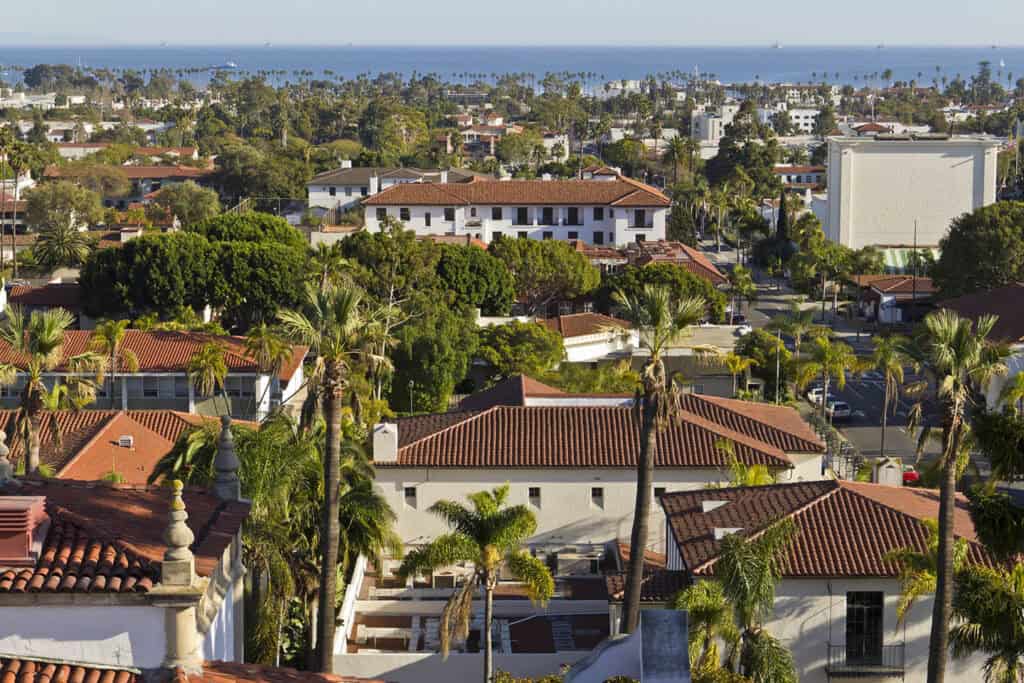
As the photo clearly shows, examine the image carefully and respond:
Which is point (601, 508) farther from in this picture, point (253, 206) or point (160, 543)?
point (253, 206)

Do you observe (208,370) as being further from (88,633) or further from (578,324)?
(88,633)

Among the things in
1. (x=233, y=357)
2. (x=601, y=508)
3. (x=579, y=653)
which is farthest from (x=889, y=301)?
(x=579, y=653)

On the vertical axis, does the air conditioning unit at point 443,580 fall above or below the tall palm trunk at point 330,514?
below

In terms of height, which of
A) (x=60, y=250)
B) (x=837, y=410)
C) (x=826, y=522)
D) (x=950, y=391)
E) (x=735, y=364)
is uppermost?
(x=950, y=391)

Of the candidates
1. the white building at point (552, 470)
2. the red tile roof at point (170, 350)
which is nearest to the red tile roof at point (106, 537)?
the white building at point (552, 470)

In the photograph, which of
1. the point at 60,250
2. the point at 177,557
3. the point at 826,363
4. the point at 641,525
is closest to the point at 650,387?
the point at 641,525

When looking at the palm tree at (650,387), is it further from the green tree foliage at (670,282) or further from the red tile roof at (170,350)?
the green tree foliage at (670,282)
